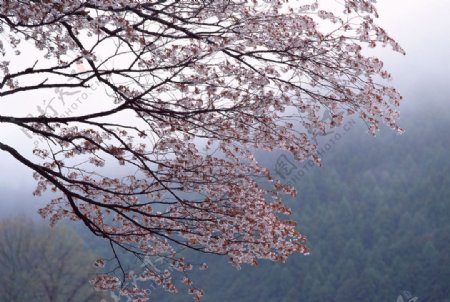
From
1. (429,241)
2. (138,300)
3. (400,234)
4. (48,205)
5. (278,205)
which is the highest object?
(400,234)

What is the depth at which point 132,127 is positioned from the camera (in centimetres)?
527

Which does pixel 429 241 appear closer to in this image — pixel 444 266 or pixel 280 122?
pixel 444 266

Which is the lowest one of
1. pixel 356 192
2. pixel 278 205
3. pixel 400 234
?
pixel 278 205

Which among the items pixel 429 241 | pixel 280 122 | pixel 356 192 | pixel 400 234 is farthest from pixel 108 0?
pixel 356 192

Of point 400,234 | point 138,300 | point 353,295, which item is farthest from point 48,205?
point 400,234

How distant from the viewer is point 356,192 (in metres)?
83.5

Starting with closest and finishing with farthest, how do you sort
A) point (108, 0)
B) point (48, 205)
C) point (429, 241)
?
point (108, 0) → point (48, 205) → point (429, 241)

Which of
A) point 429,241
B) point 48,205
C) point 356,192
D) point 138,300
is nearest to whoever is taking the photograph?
point 48,205

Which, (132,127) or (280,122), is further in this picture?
(280,122)

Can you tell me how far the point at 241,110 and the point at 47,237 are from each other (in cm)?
2681

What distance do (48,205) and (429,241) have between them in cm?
6065

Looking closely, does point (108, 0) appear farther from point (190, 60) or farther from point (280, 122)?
point (280, 122)

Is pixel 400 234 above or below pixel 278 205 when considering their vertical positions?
above

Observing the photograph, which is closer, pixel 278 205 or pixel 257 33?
pixel 257 33
